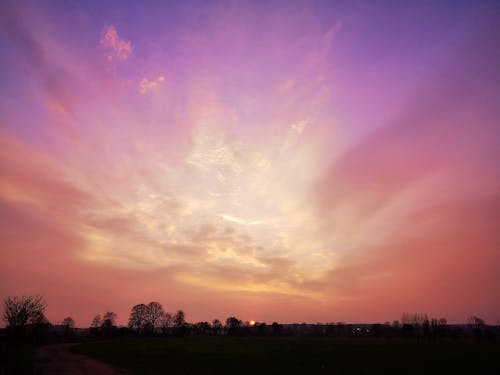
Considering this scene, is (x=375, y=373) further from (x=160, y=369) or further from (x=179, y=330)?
(x=179, y=330)

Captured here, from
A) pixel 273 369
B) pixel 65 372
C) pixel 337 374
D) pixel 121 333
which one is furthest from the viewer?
pixel 121 333

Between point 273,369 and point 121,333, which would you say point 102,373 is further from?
point 121,333

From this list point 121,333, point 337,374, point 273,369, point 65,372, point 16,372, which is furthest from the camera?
point 121,333

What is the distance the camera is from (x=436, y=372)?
40781mm

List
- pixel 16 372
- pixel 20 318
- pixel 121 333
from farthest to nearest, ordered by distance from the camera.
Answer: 1. pixel 121 333
2. pixel 20 318
3. pixel 16 372

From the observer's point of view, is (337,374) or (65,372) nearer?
(65,372)

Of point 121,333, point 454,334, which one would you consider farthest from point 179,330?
point 454,334

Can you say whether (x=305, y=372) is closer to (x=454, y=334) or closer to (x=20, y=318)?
(x=20, y=318)

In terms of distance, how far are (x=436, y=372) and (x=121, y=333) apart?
14492 cm

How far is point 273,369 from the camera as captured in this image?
42.2 m

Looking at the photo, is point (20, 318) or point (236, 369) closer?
point (236, 369)

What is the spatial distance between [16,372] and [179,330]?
173 m

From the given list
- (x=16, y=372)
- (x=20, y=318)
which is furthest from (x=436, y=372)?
(x=20, y=318)

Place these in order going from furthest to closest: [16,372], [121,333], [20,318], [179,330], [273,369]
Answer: [179,330]
[121,333]
[20,318]
[273,369]
[16,372]
